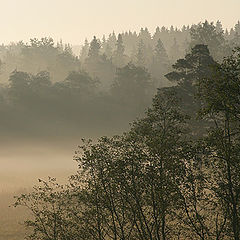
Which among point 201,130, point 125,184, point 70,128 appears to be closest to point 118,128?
point 70,128

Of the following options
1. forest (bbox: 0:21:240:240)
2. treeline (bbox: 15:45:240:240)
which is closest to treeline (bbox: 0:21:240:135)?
forest (bbox: 0:21:240:240)

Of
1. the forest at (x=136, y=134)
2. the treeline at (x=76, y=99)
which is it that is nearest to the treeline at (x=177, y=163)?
the forest at (x=136, y=134)

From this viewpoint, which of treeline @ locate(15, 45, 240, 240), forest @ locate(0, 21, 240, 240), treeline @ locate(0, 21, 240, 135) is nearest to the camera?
treeline @ locate(15, 45, 240, 240)

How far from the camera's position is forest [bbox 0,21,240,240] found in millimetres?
13816

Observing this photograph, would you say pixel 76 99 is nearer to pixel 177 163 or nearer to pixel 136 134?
pixel 136 134

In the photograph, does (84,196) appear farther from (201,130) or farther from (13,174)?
(13,174)

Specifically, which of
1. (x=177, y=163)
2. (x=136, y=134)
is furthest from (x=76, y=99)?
(x=177, y=163)

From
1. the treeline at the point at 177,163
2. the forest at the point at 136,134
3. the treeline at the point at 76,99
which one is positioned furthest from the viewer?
the treeline at the point at 76,99

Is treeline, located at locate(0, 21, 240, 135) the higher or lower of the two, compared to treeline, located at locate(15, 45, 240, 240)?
higher

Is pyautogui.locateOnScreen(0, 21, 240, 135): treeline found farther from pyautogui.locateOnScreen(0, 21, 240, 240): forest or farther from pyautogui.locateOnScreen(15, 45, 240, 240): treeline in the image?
pyautogui.locateOnScreen(15, 45, 240, 240): treeline

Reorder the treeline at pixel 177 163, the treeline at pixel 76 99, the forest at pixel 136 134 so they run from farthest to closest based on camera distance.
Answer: the treeline at pixel 76 99
the forest at pixel 136 134
the treeline at pixel 177 163

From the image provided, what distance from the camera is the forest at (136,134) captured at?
13.8 metres

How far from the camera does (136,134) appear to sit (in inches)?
616

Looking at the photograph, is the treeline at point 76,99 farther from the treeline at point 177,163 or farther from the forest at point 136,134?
the treeline at point 177,163
